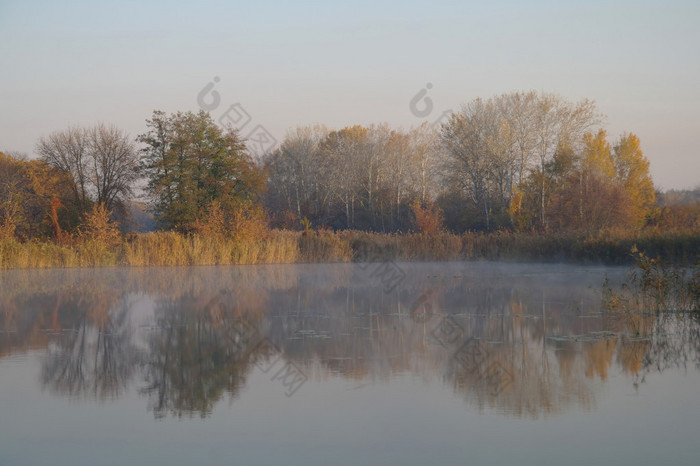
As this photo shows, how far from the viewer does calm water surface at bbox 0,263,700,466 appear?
4.71 metres

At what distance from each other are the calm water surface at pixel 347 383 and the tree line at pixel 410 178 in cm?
1738

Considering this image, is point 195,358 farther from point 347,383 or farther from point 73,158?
point 73,158

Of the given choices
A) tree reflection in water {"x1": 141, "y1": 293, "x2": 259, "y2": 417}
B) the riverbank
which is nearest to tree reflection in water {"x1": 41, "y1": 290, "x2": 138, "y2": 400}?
tree reflection in water {"x1": 141, "y1": 293, "x2": 259, "y2": 417}

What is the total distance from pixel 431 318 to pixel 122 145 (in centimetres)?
2887

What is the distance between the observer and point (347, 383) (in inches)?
259

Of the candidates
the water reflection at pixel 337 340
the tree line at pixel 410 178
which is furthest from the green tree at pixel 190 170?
the water reflection at pixel 337 340

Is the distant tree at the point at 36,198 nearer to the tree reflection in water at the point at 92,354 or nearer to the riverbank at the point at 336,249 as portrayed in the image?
the riverbank at the point at 336,249

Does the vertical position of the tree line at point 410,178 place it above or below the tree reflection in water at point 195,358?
above

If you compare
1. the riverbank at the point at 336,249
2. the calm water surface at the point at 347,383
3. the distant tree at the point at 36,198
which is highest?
the distant tree at the point at 36,198

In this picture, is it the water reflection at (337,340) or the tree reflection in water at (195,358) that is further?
the water reflection at (337,340)

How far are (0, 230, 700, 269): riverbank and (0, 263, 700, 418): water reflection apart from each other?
763 cm

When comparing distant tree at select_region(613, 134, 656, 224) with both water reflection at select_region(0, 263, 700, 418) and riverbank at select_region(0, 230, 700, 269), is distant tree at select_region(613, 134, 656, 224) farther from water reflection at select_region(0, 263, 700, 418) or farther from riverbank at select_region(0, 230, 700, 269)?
water reflection at select_region(0, 263, 700, 418)

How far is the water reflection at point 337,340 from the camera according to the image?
6512 mm

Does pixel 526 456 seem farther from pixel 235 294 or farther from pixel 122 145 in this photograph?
pixel 122 145
